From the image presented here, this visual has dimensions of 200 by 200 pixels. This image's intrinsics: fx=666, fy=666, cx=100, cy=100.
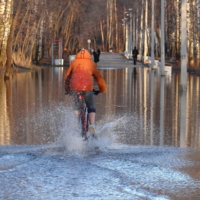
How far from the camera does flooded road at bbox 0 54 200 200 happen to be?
740 centimetres

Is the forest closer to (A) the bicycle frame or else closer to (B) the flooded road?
(A) the bicycle frame

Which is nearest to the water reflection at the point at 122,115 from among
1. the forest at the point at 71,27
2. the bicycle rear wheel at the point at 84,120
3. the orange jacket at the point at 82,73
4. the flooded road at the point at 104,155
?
the flooded road at the point at 104,155

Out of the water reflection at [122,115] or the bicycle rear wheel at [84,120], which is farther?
the water reflection at [122,115]

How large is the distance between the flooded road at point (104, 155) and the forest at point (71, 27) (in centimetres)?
190

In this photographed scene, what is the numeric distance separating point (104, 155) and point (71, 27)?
8583 cm

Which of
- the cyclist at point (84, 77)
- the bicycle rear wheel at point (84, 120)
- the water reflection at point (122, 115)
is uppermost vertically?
the cyclist at point (84, 77)

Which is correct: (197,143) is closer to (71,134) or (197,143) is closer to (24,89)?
(71,134)

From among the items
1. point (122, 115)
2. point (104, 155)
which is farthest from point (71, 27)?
point (104, 155)

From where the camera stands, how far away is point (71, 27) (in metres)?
94.8

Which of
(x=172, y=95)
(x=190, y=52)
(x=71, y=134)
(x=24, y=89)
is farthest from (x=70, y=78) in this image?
(x=190, y=52)

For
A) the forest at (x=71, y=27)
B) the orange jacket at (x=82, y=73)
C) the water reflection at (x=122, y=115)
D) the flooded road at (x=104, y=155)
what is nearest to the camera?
the flooded road at (x=104, y=155)

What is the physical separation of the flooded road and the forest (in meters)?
1.90

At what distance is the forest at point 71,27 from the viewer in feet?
133

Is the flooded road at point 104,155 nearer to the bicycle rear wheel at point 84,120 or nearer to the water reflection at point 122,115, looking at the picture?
the water reflection at point 122,115
